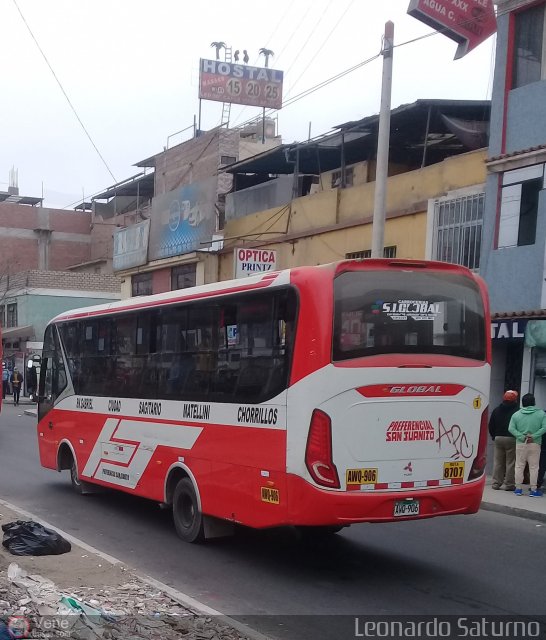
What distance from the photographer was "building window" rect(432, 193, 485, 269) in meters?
17.5

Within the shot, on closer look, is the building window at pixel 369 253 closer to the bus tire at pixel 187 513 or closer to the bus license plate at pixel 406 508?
the bus tire at pixel 187 513

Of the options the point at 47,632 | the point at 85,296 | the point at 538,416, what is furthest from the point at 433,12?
the point at 85,296

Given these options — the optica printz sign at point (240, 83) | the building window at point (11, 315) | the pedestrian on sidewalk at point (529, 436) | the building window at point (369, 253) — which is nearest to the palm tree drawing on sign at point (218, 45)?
the optica printz sign at point (240, 83)

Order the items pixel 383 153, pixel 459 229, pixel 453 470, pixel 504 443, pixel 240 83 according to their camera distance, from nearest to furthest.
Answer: pixel 453 470 < pixel 504 443 < pixel 383 153 < pixel 459 229 < pixel 240 83

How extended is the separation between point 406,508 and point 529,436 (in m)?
6.53

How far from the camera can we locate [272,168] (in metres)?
27.4

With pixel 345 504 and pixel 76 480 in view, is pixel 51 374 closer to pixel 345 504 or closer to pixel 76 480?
pixel 76 480

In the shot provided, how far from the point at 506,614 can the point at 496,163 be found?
1118cm

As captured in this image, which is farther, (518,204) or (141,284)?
(141,284)

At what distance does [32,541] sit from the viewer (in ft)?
27.2

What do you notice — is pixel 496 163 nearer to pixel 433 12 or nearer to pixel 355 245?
pixel 433 12

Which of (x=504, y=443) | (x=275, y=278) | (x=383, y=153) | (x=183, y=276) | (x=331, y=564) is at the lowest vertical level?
(x=331, y=564)

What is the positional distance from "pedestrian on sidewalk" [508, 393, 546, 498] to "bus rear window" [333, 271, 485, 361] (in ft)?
18.7

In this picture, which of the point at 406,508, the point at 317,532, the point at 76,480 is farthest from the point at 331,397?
the point at 76,480
